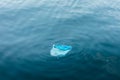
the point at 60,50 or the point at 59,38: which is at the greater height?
the point at 59,38

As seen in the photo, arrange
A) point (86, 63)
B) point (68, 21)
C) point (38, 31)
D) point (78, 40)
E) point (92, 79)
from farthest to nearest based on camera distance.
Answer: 1. point (68, 21)
2. point (38, 31)
3. point (78, 40)
4. point (86, 63)
5. point (92, 79)

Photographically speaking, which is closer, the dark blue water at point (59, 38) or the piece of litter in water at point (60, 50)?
the dark blue water at point (59, 38)

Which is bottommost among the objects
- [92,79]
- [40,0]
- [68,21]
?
[92,79]

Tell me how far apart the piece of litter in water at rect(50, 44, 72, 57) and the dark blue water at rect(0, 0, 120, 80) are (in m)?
0.17

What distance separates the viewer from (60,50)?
9930 mm

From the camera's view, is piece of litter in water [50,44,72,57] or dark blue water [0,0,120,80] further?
piece of litter in water [50,44,72,57]

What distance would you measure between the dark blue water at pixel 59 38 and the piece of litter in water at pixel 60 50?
0.17 m

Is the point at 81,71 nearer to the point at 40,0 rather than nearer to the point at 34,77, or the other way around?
the point at 34,77

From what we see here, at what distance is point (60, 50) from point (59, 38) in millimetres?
1157

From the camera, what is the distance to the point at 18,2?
49.3ft

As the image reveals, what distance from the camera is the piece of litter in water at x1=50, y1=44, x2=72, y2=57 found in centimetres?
979

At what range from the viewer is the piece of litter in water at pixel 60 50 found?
9786 millimetres

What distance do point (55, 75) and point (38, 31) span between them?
3413 mm

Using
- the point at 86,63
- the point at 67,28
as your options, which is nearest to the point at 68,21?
the point at 67,28
